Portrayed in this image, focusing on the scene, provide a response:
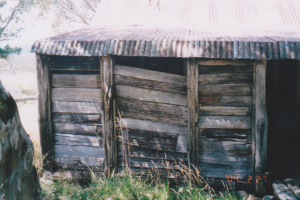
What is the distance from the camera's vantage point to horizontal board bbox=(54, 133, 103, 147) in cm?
438

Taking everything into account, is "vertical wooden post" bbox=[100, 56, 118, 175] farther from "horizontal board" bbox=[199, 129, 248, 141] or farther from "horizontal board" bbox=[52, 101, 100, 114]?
"horizontal board" bbox=[199, 129, 248, 141]

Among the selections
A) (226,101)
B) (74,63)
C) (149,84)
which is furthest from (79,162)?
(226,101)

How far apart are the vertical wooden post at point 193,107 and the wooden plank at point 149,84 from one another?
171mm

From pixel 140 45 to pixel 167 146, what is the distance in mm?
1911

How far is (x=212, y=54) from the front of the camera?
Answer: 331 cm

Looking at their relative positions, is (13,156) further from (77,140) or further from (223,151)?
(223,151)

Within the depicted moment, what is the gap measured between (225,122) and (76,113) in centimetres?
286

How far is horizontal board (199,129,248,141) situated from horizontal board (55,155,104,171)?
2060mm

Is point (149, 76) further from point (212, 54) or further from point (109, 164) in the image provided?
point (109, 164)

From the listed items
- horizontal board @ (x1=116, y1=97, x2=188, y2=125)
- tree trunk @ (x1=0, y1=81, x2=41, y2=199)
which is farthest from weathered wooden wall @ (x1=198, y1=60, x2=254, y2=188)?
tree trunk @ (x1=0, y1=81, x2=41, y2=199)

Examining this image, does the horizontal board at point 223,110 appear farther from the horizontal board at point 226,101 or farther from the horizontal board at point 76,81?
the horizontal board at point 76,81

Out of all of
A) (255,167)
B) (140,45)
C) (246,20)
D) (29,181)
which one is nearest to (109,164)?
(29,181)

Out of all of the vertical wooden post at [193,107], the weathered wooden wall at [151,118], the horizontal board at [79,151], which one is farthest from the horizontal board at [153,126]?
the horizontal board at [79,151]

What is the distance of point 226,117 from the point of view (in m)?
3.93
